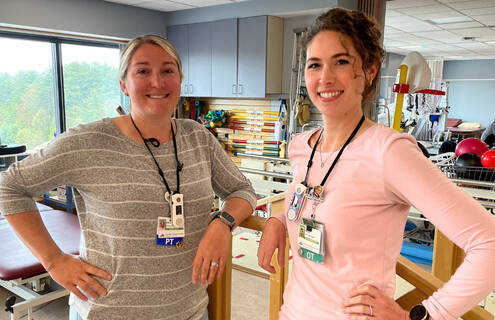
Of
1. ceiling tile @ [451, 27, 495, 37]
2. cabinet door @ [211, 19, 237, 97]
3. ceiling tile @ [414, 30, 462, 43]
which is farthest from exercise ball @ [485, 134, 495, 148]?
cabinet door @ [211, 19, 237, 97]

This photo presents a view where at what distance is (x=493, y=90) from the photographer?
517 inches

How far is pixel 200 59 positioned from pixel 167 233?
5.04 meters

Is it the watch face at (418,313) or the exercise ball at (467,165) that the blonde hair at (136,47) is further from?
the exercise ball at (467,165)

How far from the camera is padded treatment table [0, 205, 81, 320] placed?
235 centimetres

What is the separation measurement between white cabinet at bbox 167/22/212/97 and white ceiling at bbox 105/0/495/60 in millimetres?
319

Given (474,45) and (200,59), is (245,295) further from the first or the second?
(474,45)

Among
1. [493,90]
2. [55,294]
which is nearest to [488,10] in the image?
[55,294]

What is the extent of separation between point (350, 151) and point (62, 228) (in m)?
2.66

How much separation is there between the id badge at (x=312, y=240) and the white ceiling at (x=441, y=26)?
9.47 ft

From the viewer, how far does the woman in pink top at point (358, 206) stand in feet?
2.57

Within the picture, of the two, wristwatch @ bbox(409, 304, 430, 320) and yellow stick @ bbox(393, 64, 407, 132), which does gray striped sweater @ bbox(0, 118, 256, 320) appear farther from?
yellow stick @ bbox(393, 64, 407, 132)

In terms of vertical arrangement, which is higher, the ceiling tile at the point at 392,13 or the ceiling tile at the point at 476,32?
the ceiling tile at the point at 476,32

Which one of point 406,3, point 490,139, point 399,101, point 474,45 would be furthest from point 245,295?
point 474,45

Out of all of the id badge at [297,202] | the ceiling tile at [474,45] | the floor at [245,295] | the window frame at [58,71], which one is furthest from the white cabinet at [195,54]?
the ceiling tile at [474,45]
